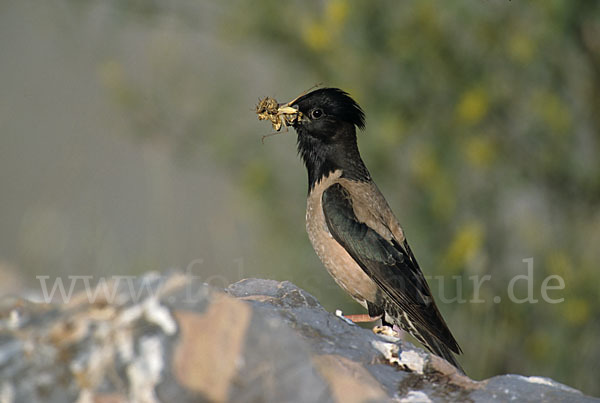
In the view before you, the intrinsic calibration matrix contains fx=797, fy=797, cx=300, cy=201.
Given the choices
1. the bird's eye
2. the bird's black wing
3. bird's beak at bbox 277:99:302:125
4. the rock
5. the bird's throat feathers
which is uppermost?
bird's beak at bbox 277:99:302:125

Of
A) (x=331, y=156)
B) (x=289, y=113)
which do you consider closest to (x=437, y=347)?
(x=331, y=156)

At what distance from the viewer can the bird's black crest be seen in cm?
488

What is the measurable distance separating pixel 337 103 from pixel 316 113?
143mm

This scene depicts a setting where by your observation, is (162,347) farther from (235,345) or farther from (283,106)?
(283,106)

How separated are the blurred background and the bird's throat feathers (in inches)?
53.6

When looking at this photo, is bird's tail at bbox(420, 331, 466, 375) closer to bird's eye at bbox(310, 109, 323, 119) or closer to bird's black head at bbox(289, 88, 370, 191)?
bird's black head at bbox(289, 88, 370, 191)

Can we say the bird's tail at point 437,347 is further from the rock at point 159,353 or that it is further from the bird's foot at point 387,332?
the rock at point 159,353

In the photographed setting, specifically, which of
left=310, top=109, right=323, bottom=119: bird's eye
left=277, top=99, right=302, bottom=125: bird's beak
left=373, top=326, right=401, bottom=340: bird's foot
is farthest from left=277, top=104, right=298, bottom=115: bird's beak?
left=373, top=326, right=401, bottom=340: bird's foot

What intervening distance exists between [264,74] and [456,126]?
2.07 meters

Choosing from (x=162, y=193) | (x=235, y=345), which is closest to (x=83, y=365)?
(x=235, y=345)

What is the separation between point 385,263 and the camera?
14.5 feet

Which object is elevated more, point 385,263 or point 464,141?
point 464,141

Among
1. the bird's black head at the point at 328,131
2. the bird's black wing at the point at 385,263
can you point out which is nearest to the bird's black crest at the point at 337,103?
the bird's black head at the point at 328,131

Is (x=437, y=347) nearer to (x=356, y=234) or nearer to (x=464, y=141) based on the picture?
(x=356, y=234)
